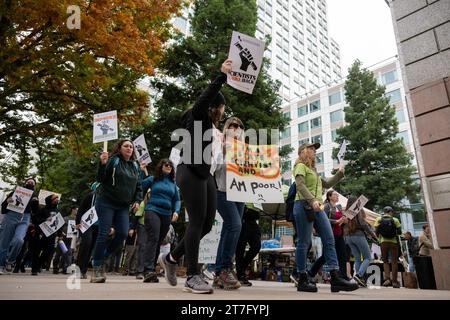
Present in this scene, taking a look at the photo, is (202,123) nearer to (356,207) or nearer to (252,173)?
(252,173)

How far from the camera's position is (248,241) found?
5629 mm

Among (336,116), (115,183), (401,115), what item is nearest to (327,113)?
(336,116)

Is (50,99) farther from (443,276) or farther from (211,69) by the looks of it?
(443,276)

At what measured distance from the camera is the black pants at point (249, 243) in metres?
5.59

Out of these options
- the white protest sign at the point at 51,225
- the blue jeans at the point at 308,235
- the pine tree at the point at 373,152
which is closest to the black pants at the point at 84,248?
the white protest sign at the point at 51,225

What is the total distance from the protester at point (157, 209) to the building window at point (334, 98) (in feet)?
160

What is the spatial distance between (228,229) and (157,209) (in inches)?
64.0

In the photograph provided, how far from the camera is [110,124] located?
696 cm

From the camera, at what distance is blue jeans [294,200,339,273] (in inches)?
166

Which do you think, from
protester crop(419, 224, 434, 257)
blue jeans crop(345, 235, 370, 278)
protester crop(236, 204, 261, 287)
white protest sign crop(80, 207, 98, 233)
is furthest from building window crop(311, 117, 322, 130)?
white protest sign crop(80, 207, 98, 233)

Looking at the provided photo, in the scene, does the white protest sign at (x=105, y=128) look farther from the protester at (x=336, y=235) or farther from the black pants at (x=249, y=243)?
the protester at (x=336, y=235)

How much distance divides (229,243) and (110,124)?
13.5 feet

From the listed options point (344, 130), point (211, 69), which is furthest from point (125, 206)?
point (344, 130)
